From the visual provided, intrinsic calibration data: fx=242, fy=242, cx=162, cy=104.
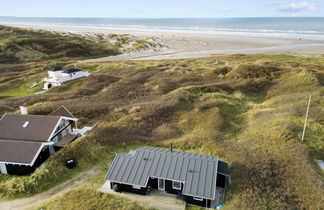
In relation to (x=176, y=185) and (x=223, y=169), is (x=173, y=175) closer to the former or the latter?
(x=176, y=185)

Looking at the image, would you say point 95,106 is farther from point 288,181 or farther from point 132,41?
point 132,41

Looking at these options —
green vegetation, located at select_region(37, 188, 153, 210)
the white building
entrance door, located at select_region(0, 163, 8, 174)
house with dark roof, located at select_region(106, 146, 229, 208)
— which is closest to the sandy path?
green vegetation, located at select_region(37, 188, 153, 210)

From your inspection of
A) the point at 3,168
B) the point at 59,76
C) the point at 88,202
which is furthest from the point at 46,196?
the point at 59,76

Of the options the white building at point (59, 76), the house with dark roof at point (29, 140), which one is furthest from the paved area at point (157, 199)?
the white building at point (59, 76)

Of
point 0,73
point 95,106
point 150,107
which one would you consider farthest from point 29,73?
point 150,107

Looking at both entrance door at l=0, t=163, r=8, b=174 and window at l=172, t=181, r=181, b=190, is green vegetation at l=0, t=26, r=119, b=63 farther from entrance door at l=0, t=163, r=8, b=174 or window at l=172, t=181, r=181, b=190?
window at l=172, t=181, r=181, b=190

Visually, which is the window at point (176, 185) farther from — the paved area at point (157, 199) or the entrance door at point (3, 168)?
the entrance door at point (3, 168)
